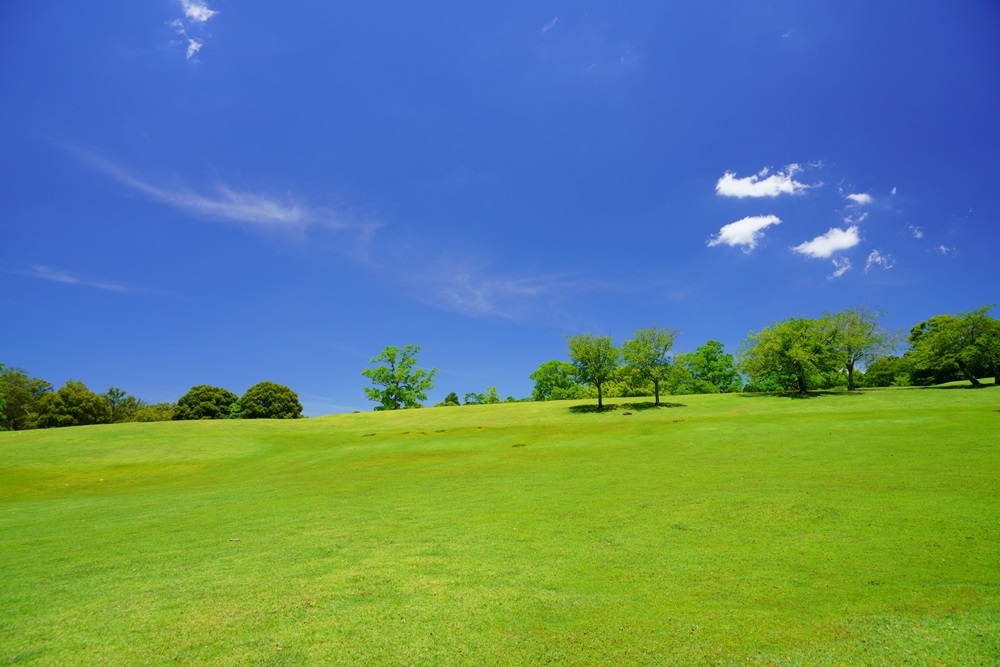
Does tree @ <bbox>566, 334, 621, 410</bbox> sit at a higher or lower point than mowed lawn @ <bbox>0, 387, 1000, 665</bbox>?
higher

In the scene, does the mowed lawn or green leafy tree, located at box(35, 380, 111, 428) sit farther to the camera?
green leafy tree, located at box(35, 380, 111, 428)

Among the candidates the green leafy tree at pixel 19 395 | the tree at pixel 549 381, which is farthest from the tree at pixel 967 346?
the green leafy tree at pixel 19 395

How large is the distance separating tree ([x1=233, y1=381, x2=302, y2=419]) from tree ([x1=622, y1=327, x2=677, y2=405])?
2467 inches

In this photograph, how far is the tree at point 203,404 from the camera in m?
81.6

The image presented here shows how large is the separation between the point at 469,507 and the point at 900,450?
65.2 feet

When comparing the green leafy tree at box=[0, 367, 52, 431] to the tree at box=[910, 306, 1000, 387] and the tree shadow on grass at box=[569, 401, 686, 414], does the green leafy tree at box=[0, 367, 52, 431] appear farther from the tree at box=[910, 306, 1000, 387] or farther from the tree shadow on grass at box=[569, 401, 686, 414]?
the tree at box=[910, 306, 1000, 387]

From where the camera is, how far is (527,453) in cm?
2775

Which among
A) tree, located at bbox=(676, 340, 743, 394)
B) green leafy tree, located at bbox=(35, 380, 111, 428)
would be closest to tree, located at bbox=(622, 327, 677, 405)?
tree, located at bbox=(676, 340, 743, 394)

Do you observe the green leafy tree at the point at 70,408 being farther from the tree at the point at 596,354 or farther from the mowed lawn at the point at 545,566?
the tree at the point at 596,354

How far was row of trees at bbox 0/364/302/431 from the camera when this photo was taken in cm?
7081

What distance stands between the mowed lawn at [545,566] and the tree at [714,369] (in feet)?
272

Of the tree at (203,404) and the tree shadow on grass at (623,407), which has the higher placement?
the tree at (203,404)

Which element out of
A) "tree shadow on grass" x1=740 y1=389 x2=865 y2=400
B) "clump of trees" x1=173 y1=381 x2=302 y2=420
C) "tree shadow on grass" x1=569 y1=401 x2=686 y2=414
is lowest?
"tree shadow on grass" x1=569 y1=401 x2=686 y2=414

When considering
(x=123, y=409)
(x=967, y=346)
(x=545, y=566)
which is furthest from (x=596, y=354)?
(x=123, y=409)
